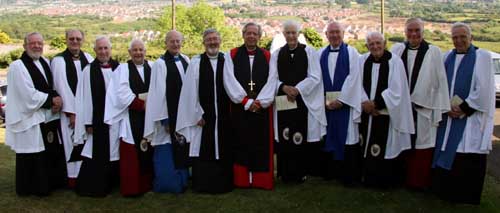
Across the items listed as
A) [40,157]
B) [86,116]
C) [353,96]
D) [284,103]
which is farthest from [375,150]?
[40,157]

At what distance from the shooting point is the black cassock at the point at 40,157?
19.0 feet

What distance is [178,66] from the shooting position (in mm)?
5945

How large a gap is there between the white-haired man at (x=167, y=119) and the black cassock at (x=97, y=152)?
0.52 m

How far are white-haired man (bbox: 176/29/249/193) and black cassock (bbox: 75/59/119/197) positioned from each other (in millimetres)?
882

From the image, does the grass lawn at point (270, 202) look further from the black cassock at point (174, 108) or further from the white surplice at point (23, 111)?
the white surplice at point (23, 111)

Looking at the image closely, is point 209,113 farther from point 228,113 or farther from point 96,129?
point 96,129

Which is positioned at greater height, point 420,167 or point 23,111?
point 23,111

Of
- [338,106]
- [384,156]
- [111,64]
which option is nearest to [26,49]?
[111,64]

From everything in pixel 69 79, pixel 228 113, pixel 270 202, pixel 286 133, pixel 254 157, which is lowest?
pixel 270 202

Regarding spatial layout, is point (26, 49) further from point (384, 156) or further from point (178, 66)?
point (384, 156)

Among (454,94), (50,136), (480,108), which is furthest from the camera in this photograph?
(50,136)

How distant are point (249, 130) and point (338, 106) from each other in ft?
3.48

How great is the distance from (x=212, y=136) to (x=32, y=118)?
2.03m

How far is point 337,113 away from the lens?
600cm
